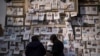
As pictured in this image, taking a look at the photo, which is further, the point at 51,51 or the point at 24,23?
the point at 24,23

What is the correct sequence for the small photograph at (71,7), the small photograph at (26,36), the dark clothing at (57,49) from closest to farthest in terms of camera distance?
the dark clothing at (57,49)
the small photograph at (71,7)
the small photograph at (26,36)

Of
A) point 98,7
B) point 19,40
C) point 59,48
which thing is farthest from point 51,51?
point 98,7

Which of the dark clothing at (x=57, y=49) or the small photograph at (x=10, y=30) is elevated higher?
the small photograph at (x=10, y=30)

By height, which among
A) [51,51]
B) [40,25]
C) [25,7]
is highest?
[25,7]

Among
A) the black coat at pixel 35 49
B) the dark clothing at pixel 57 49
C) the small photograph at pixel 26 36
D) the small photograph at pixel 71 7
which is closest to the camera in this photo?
the black coat at pixel 35 49

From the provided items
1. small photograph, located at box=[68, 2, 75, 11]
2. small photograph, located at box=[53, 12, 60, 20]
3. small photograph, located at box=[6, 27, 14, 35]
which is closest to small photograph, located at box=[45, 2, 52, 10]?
small photograph, located at box=[53, 12, 60, 20]

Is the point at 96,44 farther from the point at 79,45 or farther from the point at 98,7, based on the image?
the point at 98,7

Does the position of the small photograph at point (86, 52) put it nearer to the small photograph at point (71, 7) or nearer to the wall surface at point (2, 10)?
Result: the small photograph at point (71, 7)

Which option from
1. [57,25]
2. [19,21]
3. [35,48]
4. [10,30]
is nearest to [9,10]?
[19,21]

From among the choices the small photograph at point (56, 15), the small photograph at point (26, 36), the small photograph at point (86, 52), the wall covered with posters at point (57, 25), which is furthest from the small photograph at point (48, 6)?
the small photograph at point (86, 52)

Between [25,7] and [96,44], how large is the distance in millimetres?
2291

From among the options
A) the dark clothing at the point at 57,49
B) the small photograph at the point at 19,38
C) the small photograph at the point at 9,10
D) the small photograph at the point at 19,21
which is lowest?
the dark clothing at the point at 57,49

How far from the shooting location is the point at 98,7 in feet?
28.0

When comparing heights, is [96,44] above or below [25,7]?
below
